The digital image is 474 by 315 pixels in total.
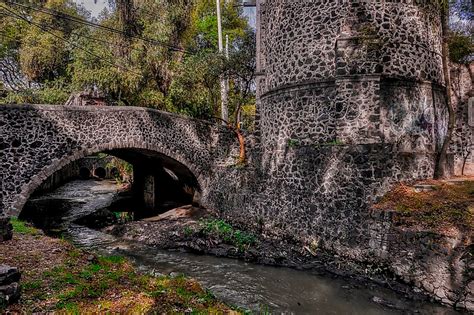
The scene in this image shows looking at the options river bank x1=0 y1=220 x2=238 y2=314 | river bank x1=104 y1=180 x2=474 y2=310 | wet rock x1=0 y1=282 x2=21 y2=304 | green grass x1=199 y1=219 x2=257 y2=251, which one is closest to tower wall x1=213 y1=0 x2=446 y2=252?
river bank x1=104 y1=180 x2=474 y2=310

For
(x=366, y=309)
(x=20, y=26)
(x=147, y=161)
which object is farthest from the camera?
(x=20, y=26)

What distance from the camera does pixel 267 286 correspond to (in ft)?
26.8

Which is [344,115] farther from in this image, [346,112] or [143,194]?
[143,194]

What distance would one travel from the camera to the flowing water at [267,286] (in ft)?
22.6

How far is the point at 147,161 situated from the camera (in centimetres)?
1723

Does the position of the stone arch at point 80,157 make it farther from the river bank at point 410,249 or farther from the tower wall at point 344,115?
the river bank at point 410,249

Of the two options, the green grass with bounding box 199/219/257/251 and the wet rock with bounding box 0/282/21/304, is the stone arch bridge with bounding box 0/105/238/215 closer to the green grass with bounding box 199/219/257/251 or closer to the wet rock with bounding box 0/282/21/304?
the green grass with bounding box 199/219/257/251

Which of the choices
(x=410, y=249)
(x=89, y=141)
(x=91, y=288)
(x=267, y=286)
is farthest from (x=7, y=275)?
(x=89, y=141)

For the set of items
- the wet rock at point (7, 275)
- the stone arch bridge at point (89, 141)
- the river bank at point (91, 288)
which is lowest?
the river bank at point (91, 288)

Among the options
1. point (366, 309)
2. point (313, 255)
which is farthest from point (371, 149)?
point (366, 309)

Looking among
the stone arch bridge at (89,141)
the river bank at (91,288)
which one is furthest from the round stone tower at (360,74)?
the river bank at (91,288)

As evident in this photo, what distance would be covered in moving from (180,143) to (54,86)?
10058 millimetres

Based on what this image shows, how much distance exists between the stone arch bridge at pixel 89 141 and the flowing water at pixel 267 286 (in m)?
2.84

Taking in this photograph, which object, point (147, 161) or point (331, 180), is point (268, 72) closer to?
point (331, 180)
